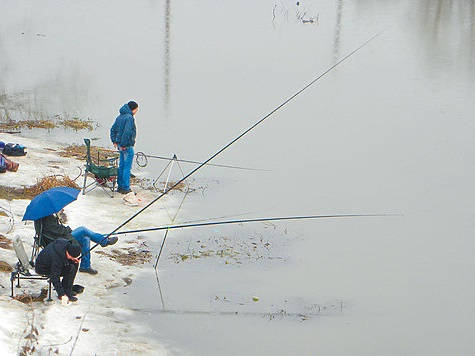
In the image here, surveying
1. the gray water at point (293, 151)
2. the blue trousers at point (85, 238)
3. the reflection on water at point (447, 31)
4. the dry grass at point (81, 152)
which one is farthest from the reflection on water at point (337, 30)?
the blue trousers at point (85, 238)

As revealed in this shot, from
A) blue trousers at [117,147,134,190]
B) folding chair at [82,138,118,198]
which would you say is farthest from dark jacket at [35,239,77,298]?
blue trousers at [117,147,134,190]

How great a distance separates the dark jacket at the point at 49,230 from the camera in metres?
8.80

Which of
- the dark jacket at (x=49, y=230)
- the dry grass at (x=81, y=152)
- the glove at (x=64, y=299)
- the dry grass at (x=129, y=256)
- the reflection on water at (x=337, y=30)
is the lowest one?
the dry grass at (x=129, y=256)

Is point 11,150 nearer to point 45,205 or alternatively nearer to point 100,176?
point 100,176

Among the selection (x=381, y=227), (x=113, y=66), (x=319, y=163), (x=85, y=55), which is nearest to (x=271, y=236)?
(x=381, y=227)

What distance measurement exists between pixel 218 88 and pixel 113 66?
4.04 meters

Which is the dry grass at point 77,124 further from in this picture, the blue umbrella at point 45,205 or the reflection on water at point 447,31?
the reflection on water at point 447,31

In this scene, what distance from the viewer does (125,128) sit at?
12.4 m

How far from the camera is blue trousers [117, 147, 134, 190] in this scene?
41.2 feet


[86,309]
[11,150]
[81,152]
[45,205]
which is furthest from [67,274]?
[81,152]

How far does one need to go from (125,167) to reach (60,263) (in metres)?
4.58

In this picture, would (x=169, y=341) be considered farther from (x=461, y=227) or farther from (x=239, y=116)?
(x=239, y=116)

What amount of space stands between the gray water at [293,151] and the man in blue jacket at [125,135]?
1211 mm

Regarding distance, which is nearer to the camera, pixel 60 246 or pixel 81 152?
pixel 60 246
